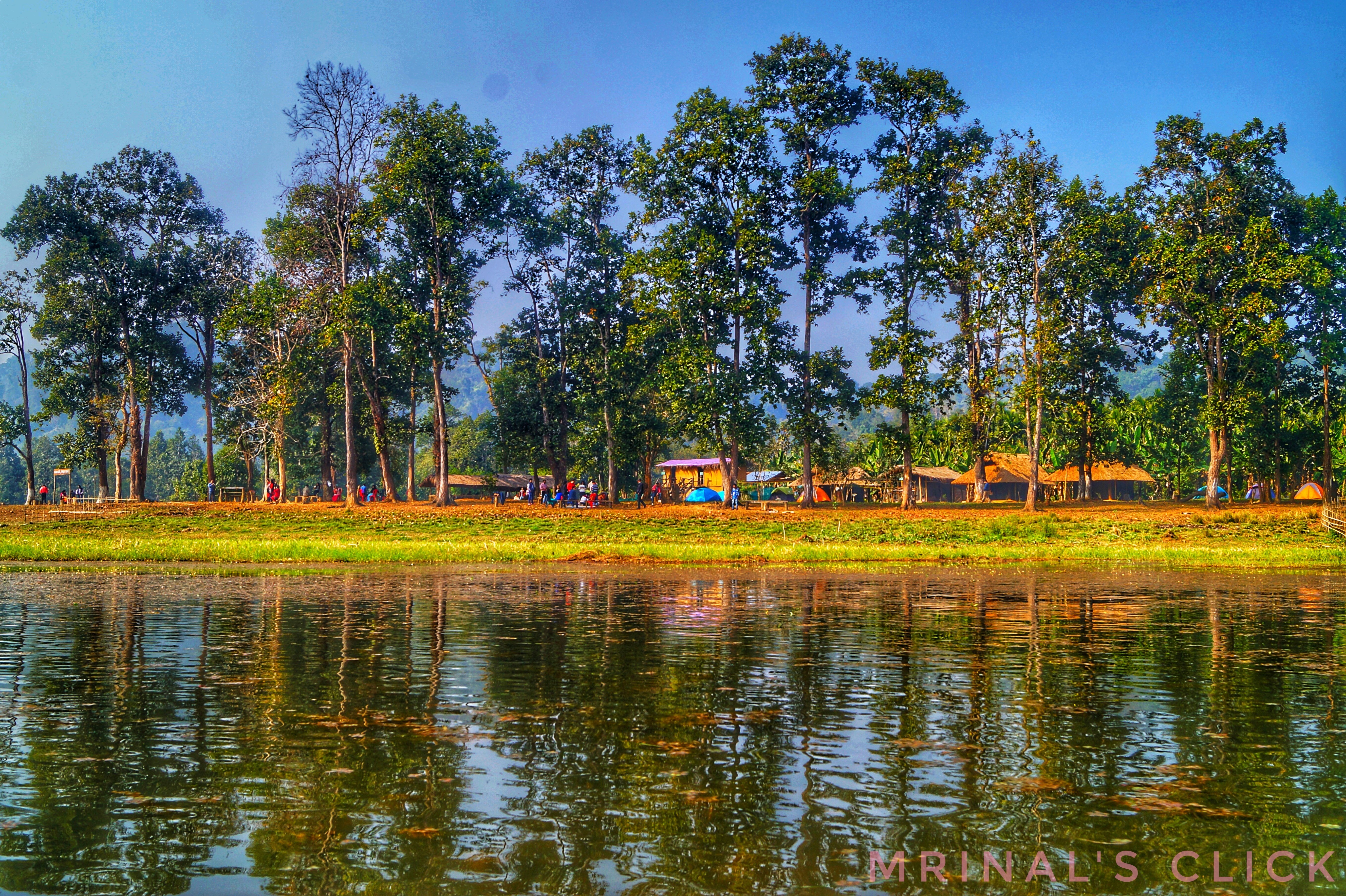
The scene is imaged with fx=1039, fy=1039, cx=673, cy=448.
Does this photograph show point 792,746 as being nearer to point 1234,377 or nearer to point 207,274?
point 1234,377

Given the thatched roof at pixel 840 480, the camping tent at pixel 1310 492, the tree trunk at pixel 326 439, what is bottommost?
the camping tent at pixel 1310 492

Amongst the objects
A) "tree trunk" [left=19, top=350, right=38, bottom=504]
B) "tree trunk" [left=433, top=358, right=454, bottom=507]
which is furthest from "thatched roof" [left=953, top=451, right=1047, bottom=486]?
"tree trunk" [left=19, top=350, right=38, bottom=504]

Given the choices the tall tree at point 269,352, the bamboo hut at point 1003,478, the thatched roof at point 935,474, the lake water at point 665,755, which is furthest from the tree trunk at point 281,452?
the bamboo hut at point 1003,478

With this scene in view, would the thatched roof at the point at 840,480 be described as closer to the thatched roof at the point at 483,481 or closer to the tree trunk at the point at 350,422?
the thatched roof at the point at 483,481

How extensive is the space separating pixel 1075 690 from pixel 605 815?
28.3ft

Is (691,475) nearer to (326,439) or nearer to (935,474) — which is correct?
(935,474)

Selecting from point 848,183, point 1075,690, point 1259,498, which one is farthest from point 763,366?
point 1075,690

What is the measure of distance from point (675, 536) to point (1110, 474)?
247 ft

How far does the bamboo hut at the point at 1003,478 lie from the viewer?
349ft

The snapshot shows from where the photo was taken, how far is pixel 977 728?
40.5 ft

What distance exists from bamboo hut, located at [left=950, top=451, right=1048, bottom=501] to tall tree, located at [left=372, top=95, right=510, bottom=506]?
5703cm

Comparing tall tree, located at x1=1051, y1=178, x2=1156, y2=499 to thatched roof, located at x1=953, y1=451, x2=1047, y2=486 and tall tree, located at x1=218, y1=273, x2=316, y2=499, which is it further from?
tall tree, located at x1=218, y1=273, x2=316, y2=499

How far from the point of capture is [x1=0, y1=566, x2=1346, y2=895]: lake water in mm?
7934

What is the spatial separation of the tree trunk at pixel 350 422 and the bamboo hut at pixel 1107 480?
65630 mm
